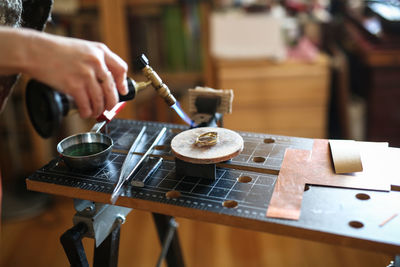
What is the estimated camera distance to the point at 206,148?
99cm

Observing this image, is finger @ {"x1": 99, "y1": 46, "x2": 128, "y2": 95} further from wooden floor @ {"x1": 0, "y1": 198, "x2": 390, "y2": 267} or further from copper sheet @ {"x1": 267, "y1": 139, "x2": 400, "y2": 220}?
wooden floor @ {"x1": 0, "y1": 198, "x2": 390, "y2": 267}

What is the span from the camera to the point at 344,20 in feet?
8.30

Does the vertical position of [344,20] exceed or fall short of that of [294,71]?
it exceeds it

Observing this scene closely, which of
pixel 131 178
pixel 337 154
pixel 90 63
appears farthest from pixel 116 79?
pixel 337 154

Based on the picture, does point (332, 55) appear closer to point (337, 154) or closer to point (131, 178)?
point (337, 154)

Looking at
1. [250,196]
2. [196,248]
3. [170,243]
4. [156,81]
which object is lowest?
[196,248]

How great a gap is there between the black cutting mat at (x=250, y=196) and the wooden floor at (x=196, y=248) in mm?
774

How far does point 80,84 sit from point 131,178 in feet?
0.97

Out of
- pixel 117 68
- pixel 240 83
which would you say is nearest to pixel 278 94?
pixel 240 83

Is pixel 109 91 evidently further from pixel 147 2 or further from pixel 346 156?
pixel 147 2

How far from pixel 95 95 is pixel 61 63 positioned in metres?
0.08

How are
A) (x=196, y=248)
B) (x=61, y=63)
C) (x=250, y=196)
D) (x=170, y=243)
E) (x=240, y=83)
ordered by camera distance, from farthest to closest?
(x=240, y=83)
(x=196, y=248)
(x=170, y=243)
(x=250, y=196)
(x=61, y=63)

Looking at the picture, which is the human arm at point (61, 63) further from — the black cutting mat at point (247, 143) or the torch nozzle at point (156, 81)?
the black cutting mat at point (247, 143)

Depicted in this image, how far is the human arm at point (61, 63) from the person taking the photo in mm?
740
